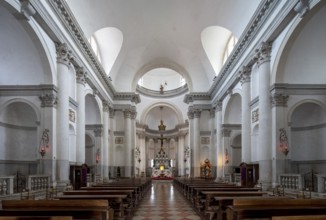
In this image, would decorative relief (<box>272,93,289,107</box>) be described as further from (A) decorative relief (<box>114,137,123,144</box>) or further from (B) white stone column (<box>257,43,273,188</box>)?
(A) decorative relief (<box>114,137,123,144</box>)

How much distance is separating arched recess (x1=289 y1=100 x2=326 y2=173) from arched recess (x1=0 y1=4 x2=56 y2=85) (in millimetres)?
12268

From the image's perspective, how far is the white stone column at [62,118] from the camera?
16.0 metres

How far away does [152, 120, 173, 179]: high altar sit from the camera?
4623cm

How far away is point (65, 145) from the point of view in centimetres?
1638

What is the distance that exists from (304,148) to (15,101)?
14.5 meters

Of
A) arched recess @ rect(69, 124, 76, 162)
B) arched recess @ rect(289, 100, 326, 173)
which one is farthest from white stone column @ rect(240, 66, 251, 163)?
arched recess @ rect(69, 124, 76, 162)

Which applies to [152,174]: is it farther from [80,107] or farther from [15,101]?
[15,101]

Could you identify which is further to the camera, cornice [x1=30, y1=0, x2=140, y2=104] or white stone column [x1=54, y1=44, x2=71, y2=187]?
white stone column [x1=54, y1=44, x2=71, y2=187]

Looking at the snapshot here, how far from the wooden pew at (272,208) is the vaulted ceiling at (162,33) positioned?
44.8 feet

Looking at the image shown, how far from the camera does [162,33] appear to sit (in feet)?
92.0

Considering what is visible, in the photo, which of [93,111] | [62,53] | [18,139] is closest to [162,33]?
[93,111]

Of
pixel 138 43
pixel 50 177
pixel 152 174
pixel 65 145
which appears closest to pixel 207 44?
pixel 138 43

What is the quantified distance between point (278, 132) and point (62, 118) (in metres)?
10.1

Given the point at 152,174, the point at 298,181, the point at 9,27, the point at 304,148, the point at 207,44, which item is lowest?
the point at 152,174
